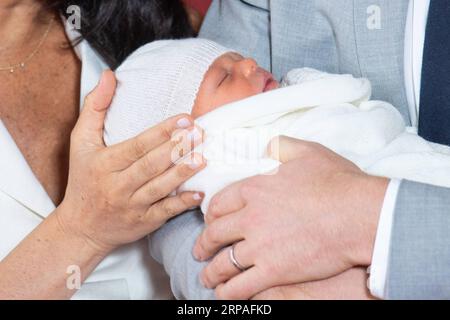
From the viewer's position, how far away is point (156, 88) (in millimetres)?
1285

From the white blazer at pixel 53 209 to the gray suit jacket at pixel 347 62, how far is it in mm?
210

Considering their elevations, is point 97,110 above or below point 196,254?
above

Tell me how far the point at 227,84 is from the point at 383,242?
408mm

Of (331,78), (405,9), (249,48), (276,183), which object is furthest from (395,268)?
A: (249,48)

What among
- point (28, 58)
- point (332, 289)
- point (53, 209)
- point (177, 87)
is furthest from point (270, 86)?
point (28, 58)

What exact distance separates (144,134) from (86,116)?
0.60 feet

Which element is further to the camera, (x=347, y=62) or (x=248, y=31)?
(x=248, y=31)

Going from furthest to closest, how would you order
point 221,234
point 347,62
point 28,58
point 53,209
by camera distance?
point 28,58 → point 53,209 → point 347,62 → point 221,234

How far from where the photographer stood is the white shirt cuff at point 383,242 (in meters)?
1.05

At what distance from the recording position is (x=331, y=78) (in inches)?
50.8

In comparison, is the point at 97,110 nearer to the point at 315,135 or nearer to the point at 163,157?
the point at 163,157

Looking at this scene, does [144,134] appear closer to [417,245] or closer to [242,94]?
[242,94]

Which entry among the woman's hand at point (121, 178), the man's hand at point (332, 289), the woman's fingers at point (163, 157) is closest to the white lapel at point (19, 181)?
the woman's hand at point (121, 178)

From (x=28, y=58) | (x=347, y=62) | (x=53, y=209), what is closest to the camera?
(x=347, y=62)
